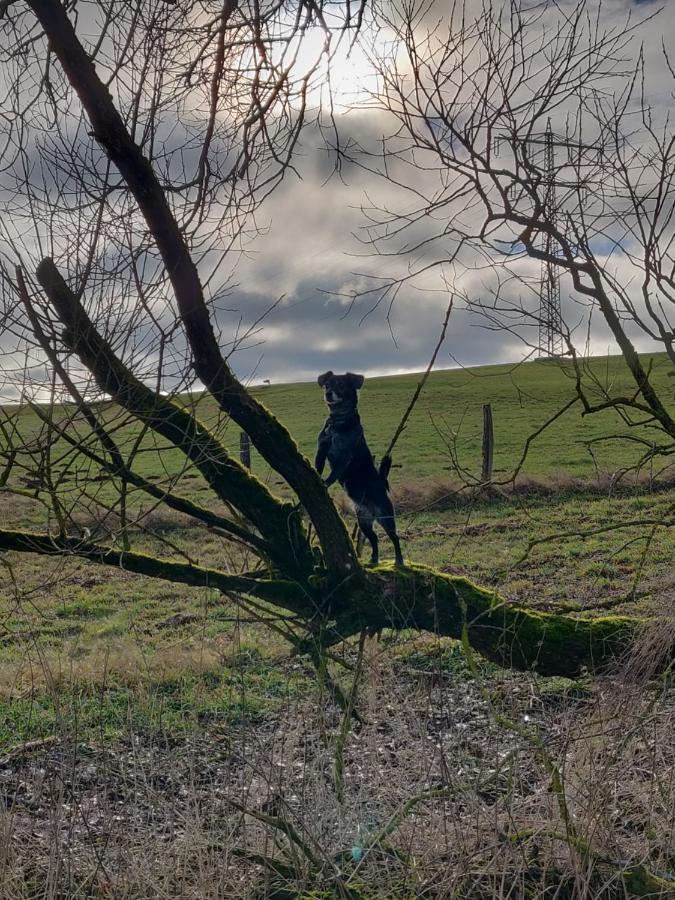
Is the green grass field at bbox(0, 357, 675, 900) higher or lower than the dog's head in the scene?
lower

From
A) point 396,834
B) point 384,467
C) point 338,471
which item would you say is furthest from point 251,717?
point 384,467

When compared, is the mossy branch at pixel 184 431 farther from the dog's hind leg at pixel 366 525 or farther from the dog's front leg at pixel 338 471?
the dog's hind leg at pixel 366 525

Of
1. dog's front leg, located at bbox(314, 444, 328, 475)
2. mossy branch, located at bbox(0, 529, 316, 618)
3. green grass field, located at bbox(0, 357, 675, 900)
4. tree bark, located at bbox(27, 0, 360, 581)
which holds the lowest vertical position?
green grass field, located at bbox(0, 357, 675, 900)

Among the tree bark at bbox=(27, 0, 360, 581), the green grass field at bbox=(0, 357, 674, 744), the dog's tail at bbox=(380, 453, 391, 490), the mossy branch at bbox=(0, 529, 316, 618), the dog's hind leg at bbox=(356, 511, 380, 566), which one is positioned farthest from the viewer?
the green grass field at bbox=(0, 357, 674, 744)

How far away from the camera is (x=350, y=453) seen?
5.82 meters

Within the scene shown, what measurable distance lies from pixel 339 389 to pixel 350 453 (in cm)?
50

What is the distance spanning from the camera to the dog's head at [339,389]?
5656 mm

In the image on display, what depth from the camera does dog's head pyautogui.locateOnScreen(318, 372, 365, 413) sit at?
5.66m

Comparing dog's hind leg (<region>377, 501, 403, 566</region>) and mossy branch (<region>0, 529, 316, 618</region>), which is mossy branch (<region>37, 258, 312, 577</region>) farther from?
dog's hind leg (<region>377, 501, 403, 566</region>)

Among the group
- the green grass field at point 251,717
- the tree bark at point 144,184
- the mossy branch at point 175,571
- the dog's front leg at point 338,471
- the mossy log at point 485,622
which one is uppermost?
the tree bark at point 144,184

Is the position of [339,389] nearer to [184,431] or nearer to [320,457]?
[320,457]

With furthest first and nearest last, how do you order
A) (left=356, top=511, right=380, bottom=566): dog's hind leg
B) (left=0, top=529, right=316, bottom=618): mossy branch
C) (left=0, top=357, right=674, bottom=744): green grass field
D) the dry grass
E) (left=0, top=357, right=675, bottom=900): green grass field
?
(left=0, top=357, right=674, bottom=744): green grass field < (left=356, top=511, right=380, bottom=566): dog's hind leg < (left=0, top=529, right=316, bottom=618): mossy branch < (left=0, top=357, right=675, bottom=900): green grass field < the dry grass

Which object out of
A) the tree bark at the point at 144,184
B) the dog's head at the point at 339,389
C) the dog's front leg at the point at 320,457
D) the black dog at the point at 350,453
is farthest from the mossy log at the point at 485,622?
the tree bark at the point at 144,184

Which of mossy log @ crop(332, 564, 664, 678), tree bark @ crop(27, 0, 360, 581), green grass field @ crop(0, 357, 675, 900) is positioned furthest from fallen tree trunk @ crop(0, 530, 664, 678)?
tree bark @ crop(27, 0, 360, 581)
